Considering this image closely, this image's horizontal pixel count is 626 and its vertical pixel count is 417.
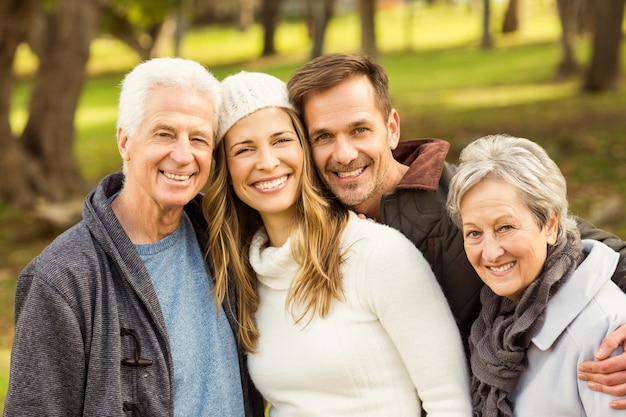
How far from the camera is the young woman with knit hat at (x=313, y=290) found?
2986mm

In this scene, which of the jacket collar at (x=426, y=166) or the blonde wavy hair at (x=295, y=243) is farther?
the jacket collar at (x=426, y=166)

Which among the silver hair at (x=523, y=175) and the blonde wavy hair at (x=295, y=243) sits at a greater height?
the silver hair at (x=523, y=175)

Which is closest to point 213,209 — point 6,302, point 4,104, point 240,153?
point 240,153

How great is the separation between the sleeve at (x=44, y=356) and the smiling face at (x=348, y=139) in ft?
3.86

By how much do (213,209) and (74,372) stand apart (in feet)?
2.94

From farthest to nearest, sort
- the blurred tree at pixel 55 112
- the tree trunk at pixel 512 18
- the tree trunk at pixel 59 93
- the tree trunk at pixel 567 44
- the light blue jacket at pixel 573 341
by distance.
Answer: the tree trunk at pixel 512 18 < the tree trunk at pixel 567 44 < the tree trunk at pixel 59 93 < the blurred tree at pixel 55 112 < the light blue jacket at pixel 573 341

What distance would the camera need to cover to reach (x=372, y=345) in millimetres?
3049

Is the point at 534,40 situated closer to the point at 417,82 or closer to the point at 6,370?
the point at 417,82

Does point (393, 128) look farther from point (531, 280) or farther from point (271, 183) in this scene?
point (531, 280)

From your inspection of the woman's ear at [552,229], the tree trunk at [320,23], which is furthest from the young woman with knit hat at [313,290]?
the tree trunk at [320,23]

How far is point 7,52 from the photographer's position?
10.7 m

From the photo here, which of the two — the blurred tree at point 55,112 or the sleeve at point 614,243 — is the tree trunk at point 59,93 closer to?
the blurred tree at point 55,112

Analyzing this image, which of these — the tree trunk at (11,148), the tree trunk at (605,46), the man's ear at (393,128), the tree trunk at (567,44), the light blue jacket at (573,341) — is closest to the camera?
the light blue jacket at (573,341)

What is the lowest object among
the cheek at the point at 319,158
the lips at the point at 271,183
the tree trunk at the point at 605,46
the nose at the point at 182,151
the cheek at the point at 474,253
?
the cheek at the point at 474,253
